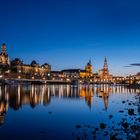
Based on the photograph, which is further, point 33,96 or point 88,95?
point 88,95

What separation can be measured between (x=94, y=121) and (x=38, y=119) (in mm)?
4384

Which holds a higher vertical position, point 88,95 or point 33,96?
point 33,96

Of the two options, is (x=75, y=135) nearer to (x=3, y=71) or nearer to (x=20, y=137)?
(x=20, y=137)

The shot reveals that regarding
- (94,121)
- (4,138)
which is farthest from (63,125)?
(4,138)

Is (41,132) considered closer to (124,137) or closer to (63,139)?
(63,139)

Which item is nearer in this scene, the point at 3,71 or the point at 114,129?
the point at 114,129

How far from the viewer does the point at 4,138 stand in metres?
15.1

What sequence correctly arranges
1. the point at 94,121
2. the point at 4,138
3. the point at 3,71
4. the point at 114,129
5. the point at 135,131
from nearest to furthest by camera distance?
1. the point at 4,138
2. the point at 135,131
3. the point at 114,129
4. the point at 94,121
5. the point at 3,71

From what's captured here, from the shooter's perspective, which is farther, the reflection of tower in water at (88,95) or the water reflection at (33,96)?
the reflection of tower in water at (88,95)

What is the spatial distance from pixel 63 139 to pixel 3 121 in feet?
22.1

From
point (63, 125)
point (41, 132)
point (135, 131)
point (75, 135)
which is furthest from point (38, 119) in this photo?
point (135, 131)

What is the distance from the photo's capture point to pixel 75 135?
16250mm

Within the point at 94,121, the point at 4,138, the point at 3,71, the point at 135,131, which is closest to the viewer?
the point at 4,138

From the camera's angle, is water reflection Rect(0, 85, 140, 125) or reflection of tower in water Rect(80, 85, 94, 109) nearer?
water reflection Rect(0, 85, 140, 125)
